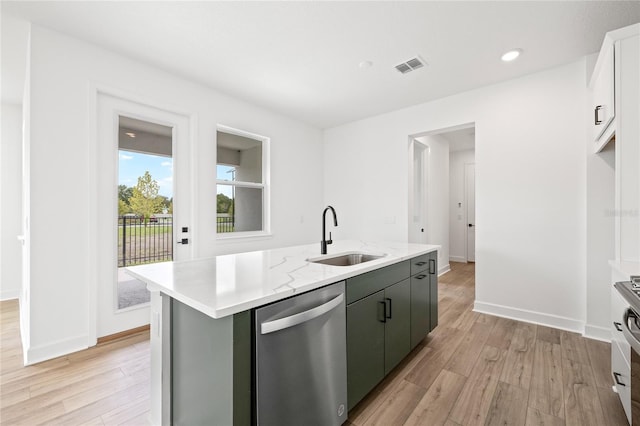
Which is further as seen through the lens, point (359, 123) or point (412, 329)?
point (359, 123)

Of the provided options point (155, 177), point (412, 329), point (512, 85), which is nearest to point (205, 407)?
→ point (412, 329)

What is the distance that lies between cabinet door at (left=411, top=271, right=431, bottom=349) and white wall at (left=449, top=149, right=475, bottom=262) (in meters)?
4.74

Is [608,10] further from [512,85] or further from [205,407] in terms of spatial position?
[205,407]

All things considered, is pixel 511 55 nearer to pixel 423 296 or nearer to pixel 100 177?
pixel 423 296

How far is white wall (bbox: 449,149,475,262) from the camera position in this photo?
652cm

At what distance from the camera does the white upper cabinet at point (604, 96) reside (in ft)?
6.10

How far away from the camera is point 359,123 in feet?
14.9

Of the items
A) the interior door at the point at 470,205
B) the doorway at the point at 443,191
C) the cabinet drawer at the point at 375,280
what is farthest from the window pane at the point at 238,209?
the interior door at the point at 470,205

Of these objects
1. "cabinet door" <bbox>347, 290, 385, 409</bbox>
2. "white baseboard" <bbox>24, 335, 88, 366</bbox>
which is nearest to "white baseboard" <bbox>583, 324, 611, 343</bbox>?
"cabinet door" <bbox>347, 290, 385, 409</bbox>

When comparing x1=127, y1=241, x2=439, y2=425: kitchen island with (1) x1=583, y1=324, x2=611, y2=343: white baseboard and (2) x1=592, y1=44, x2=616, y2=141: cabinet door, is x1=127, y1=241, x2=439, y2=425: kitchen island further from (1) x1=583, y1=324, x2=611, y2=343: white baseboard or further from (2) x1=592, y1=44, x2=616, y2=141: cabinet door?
(1) x1=583, y1=324, x2=611, y2=343: white baseboard

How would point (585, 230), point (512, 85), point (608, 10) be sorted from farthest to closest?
point (512, 85)
point (585, 230)
point (608, 10)

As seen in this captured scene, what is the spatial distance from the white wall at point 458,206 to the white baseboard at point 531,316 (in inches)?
140

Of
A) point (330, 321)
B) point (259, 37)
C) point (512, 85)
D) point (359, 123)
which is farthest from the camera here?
point (359, 123)

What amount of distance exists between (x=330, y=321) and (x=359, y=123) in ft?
12.6
